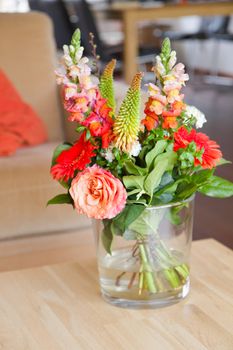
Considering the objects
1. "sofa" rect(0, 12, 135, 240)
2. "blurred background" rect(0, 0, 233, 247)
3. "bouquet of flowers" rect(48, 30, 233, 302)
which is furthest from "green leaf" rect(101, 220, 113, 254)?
"blurred background" rect(0, 0, 233, 247)

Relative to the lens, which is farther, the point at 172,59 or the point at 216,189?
the point at 216,189

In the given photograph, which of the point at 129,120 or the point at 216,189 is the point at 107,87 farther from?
the point at 216,189

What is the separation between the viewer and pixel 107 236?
4.14 ft

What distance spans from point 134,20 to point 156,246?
11.1 ft

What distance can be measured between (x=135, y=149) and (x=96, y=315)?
0.33 meters

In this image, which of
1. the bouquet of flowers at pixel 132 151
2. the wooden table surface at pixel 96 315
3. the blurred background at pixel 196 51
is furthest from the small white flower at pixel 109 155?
the blurred background at pixel 196 51

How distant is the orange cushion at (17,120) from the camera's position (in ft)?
8.07

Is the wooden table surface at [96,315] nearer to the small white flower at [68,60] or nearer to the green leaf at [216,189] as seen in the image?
the green leaf at [216,189]

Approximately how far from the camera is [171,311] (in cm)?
126

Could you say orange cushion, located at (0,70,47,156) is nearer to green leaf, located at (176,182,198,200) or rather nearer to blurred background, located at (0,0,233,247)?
blurred background, located at (0,0,233,247)

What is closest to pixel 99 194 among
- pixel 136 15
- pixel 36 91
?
pixel 36 91

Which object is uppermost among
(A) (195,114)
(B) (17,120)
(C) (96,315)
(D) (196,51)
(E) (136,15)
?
(A) (195,114)

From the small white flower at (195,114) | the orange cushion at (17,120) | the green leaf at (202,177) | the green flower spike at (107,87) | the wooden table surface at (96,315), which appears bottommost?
the orange cushion at (17,120)

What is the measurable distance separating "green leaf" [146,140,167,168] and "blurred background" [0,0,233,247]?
147 centimetres
